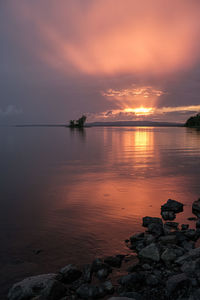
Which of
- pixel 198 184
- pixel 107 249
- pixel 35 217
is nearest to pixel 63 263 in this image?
pixel 107 249

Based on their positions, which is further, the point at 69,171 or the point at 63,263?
the point at 69,171

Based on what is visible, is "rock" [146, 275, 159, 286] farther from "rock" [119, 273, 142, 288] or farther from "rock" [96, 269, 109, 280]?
"rock" [96, 269, 109, 280]

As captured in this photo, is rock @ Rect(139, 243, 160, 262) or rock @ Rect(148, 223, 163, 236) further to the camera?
rock @ Rect(148, 223, 163, 236)

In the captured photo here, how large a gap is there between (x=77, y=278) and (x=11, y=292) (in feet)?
6.47

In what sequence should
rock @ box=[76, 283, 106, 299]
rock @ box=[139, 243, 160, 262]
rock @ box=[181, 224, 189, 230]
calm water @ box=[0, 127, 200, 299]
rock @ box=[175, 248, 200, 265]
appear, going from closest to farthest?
rock @ box=[76, 283, 106, 299] → rock @ box=[175, 248, 200, 265] → rock @ box=[139, 243, 160, 262] → calm water @ box=[0, 127, 200, 299] → rock @ box=[181, 224, 189, 230]

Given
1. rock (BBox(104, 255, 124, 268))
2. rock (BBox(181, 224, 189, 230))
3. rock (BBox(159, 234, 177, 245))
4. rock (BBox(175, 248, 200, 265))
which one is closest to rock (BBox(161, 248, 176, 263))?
rock (BBox(175, 248, 200, 265))

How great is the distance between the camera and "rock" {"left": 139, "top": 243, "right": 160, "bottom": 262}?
7.88 m

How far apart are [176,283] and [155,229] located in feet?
12.6

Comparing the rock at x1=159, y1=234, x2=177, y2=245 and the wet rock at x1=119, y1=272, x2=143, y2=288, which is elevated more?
the rock at x1=159, y1=234, x2=177, y2=245

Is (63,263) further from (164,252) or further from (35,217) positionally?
(35,217)

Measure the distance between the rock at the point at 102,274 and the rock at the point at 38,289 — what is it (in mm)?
1251

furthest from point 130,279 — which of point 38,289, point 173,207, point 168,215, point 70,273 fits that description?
point 173,207

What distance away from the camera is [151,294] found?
626 centimetres

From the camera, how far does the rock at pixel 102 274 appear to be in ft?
23.8
